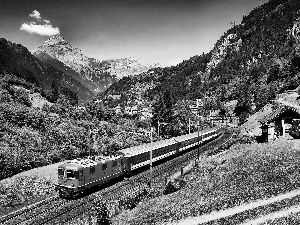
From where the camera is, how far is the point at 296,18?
601ft

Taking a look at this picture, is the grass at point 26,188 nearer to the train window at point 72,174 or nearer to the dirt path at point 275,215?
the train window at point 72,174

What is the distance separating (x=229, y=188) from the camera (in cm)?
2512

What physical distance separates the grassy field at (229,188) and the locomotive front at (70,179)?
6.78 meters

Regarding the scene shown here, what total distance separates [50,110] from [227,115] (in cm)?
8930

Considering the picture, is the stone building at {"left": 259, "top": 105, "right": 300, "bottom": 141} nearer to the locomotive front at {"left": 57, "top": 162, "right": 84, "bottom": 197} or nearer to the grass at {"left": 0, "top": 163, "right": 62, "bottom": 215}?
the locomotive front at {"left": 57, "top": 162, "right": 84, "bottom": 197}

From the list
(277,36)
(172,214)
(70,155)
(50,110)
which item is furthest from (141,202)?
(277,36)

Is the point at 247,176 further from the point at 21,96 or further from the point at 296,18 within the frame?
the point at 296,18

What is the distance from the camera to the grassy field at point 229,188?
2252 cm

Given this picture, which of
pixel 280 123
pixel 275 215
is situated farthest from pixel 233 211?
pixel 280 123

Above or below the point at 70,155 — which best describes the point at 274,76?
above

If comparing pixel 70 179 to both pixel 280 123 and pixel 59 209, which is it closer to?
pixel 59 209

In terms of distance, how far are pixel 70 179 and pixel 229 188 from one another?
656 inches

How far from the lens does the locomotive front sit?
32312 mm

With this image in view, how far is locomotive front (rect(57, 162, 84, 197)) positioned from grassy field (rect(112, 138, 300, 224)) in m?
6.78
